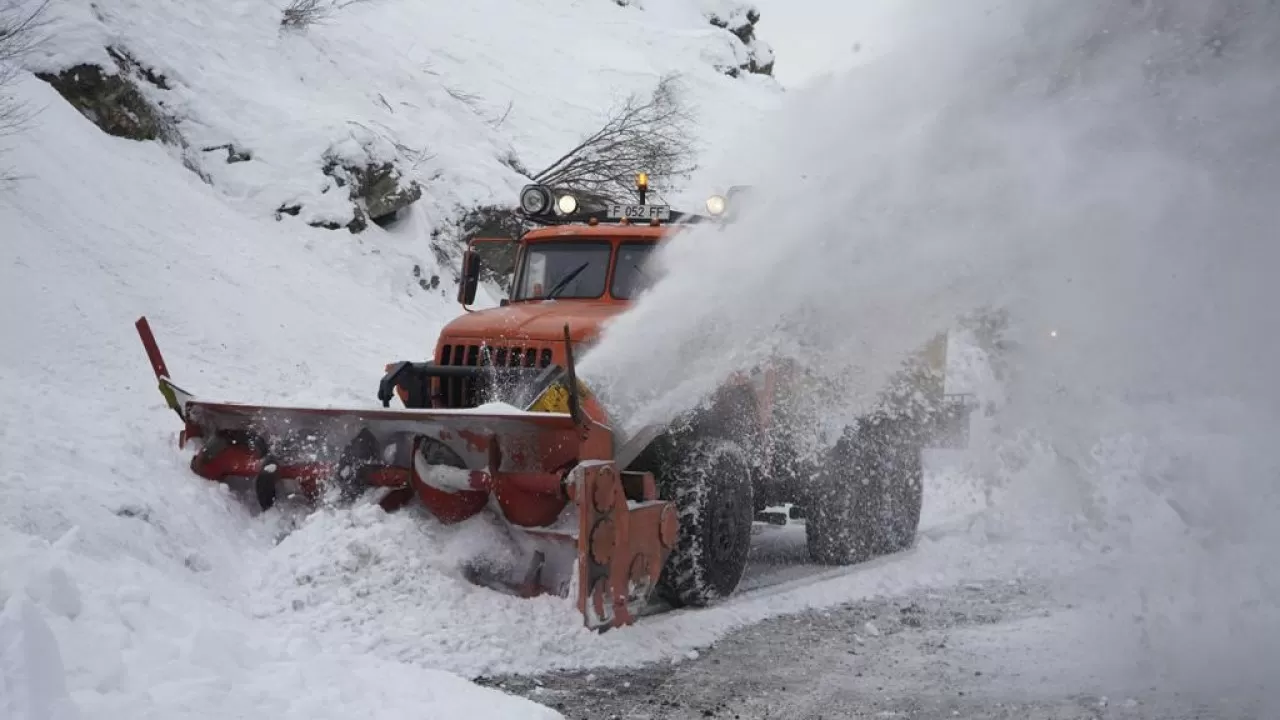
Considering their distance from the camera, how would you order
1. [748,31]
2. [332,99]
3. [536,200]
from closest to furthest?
1. [536,200]
2. [332,99]
3. [748,31]

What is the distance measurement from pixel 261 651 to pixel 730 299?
128 inches

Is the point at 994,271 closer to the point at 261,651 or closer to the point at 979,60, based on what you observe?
the point at 979,60

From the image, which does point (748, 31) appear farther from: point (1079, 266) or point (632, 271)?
point (1079, 266)

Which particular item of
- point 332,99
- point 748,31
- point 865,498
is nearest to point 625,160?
point 332,99

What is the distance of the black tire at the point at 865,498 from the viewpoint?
7902 mm

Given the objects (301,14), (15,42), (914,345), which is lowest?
(914,345)

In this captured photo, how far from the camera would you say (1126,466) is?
5.36 metres

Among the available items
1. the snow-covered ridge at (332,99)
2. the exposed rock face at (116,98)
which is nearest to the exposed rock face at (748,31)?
the snow-covered ridge at (332,99)

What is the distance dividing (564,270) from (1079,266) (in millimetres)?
3588

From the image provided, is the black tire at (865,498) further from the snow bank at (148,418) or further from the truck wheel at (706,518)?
the snow bank at (148,418)

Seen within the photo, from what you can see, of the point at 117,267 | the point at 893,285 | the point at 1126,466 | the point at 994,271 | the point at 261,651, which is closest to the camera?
the point at 261,651

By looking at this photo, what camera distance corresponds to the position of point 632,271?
24.7 ft

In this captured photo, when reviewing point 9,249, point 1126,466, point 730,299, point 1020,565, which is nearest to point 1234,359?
point 1126,466

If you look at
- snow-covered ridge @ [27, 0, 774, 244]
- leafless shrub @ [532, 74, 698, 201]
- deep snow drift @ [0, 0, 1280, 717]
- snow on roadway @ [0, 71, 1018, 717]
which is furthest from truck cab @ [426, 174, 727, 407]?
leafless shrub @ [532, 74, 698, 201]
